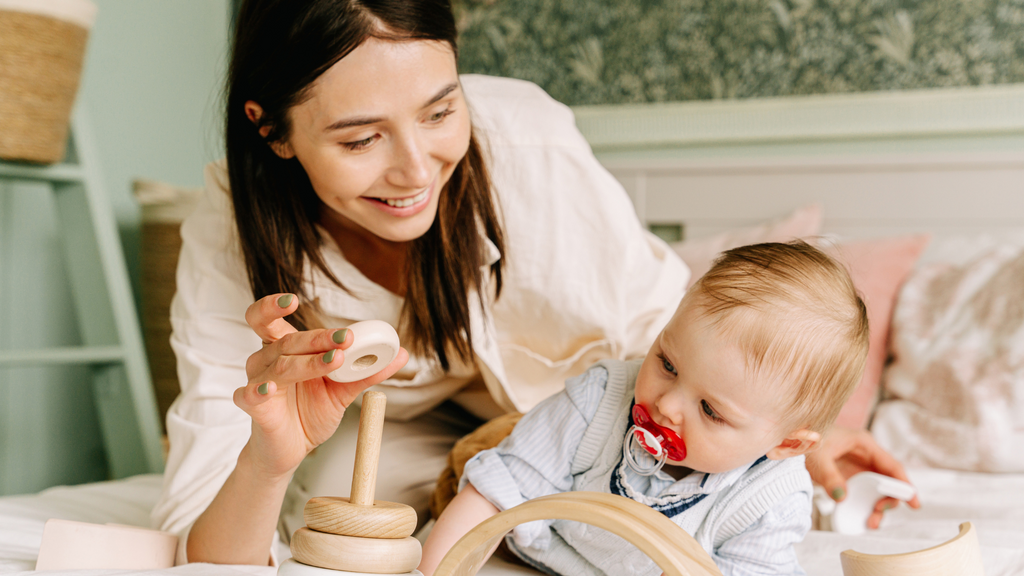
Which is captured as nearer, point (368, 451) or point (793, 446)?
point (368, 451)

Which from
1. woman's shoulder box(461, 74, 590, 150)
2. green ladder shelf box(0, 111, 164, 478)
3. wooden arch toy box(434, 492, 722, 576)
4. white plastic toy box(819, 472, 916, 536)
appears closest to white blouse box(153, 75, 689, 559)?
woman's shoulder box(461, 74, 590, 150)

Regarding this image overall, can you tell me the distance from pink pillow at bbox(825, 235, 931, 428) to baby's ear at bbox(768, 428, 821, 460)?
0.75m

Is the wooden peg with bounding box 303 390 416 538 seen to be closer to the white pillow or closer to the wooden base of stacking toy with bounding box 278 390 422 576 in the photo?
the wooden base of stacking toy with bounding box 278 390 422 576

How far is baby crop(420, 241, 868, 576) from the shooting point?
0.77 metres

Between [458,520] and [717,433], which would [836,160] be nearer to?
[717,433]

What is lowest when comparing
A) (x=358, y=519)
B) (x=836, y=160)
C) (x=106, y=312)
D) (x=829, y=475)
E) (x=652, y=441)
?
(x=106, y=312)

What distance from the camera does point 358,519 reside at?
1.83 ft

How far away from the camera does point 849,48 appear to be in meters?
2.14

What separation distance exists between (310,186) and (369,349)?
0.63 meters

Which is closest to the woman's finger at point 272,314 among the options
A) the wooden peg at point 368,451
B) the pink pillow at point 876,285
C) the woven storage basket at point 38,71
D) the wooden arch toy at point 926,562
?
the wooden peg at point 368,451

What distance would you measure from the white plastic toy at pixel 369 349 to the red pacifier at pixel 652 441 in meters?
0.29

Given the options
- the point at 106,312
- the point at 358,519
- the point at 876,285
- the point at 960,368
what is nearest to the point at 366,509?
the point at 358,519

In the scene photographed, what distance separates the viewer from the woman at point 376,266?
909mm

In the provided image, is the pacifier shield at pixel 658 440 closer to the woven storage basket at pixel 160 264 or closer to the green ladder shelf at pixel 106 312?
the green ladder shelf at pixel 106 312
